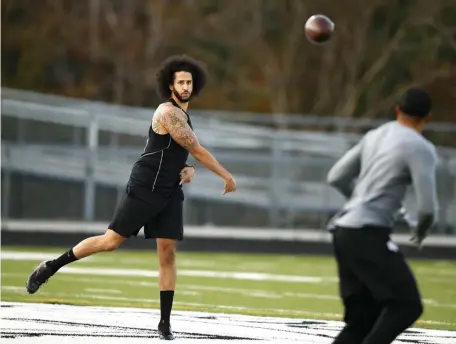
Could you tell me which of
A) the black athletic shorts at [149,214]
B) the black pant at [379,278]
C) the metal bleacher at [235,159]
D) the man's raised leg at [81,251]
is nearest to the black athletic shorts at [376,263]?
the black pant at [379,278]

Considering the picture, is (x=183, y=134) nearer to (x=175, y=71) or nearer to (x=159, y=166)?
(x=159, y=166)

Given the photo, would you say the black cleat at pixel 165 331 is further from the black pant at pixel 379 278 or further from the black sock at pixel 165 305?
the black pant at pixel 379 278

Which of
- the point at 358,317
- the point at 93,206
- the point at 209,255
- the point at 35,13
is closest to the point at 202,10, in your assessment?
the point at 35,13

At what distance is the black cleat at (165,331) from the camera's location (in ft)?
33.5

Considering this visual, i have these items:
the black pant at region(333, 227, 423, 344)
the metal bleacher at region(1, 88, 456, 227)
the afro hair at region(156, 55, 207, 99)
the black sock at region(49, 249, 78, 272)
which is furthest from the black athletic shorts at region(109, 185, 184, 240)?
the metal bleacher at region(1, 88, 456, 227)

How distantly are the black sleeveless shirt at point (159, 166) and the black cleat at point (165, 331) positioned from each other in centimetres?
97

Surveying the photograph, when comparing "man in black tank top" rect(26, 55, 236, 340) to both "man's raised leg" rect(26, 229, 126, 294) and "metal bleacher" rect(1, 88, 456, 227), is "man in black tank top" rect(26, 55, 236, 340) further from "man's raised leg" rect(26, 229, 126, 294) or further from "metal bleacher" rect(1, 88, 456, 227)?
"metal bleacher" rect(1, 88, 456, 227)

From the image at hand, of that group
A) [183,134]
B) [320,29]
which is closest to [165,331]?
[183,134]

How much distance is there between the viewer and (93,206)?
2605cm

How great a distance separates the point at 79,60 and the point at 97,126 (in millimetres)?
14034

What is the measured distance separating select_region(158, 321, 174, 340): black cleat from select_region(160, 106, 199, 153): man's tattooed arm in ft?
4.19

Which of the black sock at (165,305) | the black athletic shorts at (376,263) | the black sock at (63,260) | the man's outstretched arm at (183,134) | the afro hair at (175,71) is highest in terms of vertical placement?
the afro hair at (175,71)

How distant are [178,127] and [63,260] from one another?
1.42 m

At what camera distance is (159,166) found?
33.8ft
